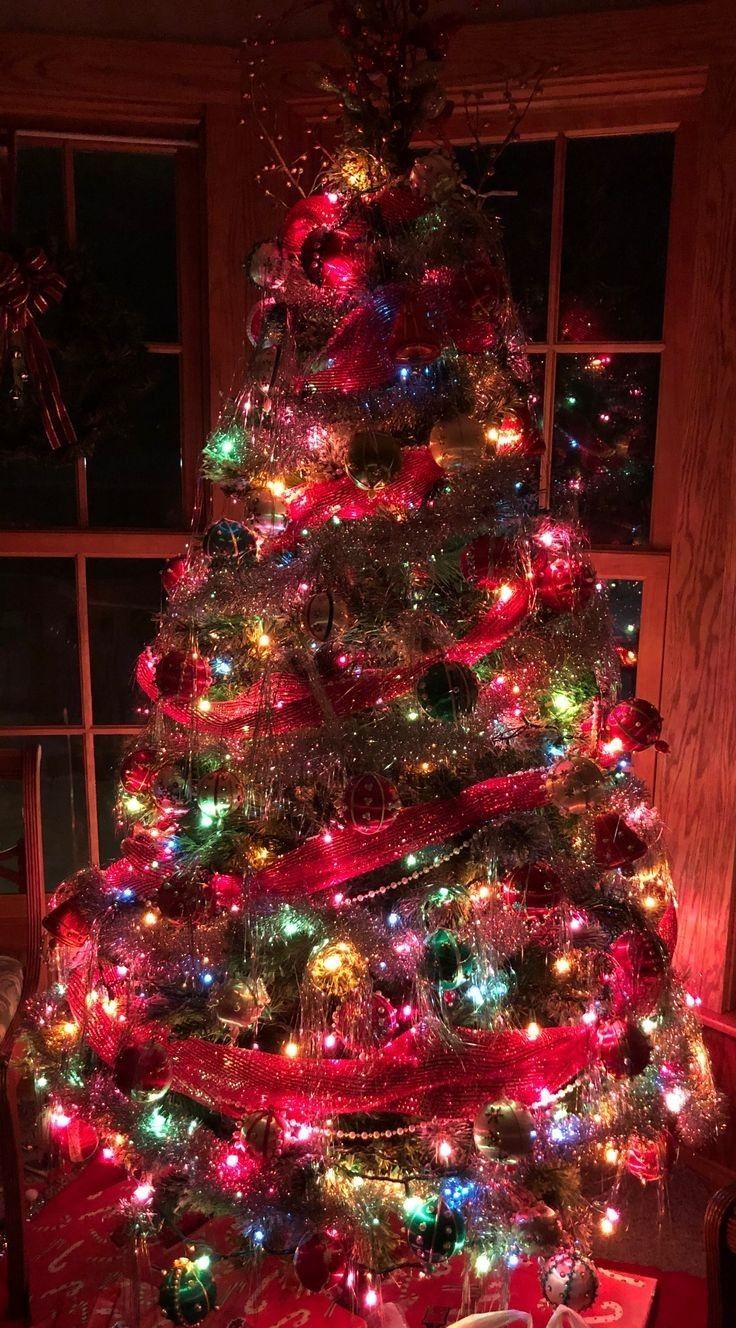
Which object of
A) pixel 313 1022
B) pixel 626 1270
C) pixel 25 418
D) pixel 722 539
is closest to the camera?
pixel 313 1022

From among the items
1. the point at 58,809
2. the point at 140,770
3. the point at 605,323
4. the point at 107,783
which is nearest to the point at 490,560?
the point at 140,770

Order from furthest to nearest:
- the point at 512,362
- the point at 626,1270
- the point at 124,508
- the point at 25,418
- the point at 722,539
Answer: the point at 124,508
the point at 25,418
the point at 722,539
the point at 626,1270
the point at 512,362

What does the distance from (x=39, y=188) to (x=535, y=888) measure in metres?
1.88

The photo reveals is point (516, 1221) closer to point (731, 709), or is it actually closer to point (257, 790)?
point (257, 790)

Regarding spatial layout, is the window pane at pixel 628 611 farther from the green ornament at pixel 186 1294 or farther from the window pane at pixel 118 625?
the green ornament at pixel 186 1294

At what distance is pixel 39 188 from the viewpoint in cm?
201

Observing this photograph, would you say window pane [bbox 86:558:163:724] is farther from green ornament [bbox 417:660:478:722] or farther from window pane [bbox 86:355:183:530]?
green ornament [bbox 417:660:478:722]

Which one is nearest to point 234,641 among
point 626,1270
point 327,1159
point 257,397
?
point 257,397

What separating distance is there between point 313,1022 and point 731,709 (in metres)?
1.08

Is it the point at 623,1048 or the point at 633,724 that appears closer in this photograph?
the point at 623,1048

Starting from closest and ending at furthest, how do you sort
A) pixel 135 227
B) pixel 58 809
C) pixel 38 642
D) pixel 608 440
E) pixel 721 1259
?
pixel 721 1259
pixel 608 440
pixel 135 227
pixel 38 642
pixel 58 809

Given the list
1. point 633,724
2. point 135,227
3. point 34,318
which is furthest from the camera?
point 135,227

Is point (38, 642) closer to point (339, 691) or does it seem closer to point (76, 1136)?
point (76, 1136)

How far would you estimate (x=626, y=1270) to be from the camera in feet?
5.30
